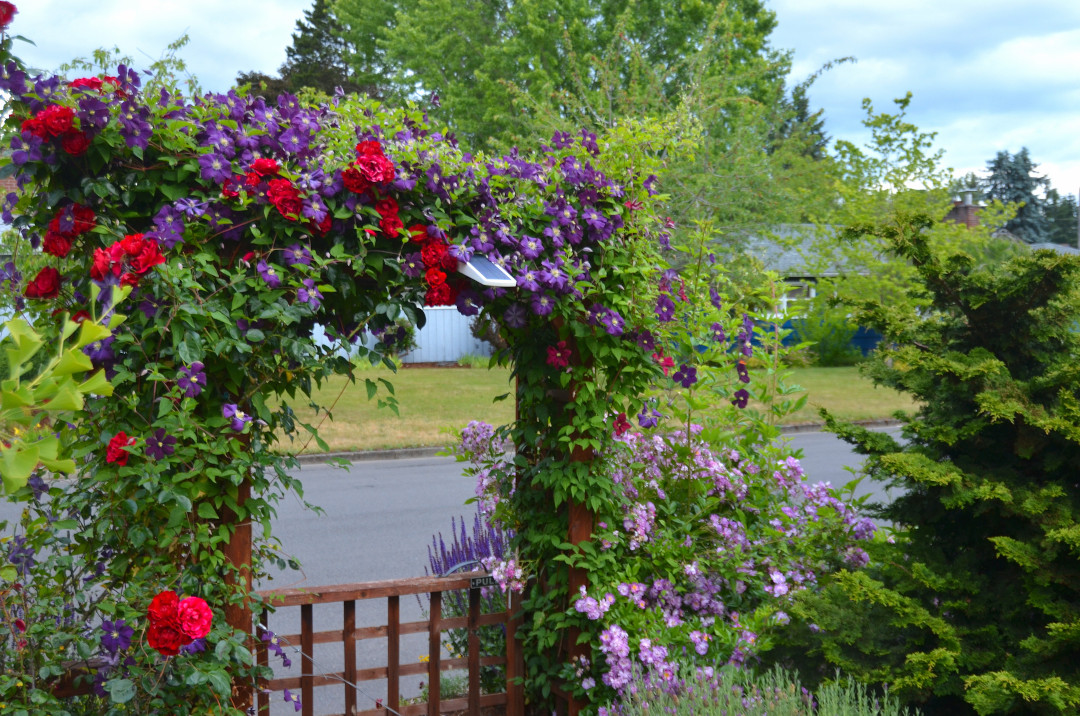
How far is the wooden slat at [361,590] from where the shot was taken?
3061mm

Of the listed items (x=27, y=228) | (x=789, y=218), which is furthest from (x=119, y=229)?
(x=789, y=218)

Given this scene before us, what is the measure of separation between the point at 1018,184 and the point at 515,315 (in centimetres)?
5481

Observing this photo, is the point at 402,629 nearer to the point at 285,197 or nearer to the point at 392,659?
the point at 392,659

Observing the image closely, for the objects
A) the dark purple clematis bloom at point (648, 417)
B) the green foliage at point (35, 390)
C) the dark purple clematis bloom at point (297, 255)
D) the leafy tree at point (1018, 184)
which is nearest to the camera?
the green foliage at point (35, 390)

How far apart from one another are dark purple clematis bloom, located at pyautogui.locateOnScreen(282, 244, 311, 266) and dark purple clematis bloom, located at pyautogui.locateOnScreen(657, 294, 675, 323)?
1.38 m

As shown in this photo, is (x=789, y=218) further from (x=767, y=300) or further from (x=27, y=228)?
(x=27, y=228)

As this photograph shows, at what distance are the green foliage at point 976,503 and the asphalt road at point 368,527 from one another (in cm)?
133

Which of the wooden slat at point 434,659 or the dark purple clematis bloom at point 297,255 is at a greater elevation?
the dark purple clematis bloom at point 297,255

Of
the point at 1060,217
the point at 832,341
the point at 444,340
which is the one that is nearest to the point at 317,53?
the point at 444,340

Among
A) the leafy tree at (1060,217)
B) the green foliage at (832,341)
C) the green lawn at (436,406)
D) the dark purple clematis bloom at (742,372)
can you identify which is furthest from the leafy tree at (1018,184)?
the dark purple clematis bloom at (742,372)

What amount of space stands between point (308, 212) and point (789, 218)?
16074mm

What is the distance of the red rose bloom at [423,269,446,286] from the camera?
2.72 m

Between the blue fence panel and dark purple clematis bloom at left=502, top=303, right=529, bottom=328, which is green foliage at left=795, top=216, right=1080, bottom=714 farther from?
the blue fence panel

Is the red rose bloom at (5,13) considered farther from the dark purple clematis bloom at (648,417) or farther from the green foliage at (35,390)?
the dark purple clematis bloom at (648,417)
